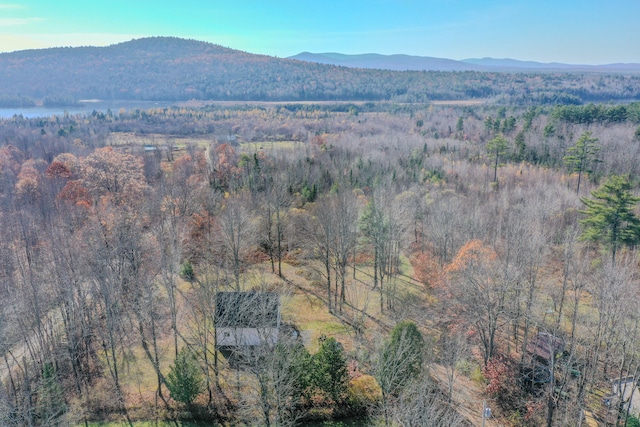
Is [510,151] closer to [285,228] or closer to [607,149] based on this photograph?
[607,149]

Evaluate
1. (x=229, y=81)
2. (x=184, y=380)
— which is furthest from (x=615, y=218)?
(x=229, y=81)

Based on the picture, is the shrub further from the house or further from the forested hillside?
the house

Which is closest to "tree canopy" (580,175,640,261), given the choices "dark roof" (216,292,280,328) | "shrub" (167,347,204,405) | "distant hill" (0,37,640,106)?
"dark roof" (216,292,280,328)

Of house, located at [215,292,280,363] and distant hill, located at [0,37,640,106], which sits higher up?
distant hill, located at [0,37,640,106]

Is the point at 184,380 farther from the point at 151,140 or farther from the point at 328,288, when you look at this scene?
the point at 151,140

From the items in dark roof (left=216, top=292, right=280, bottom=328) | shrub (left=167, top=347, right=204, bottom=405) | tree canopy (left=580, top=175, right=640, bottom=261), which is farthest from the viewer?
tree canopy (left=580, top=175, right=640, bottom=261)

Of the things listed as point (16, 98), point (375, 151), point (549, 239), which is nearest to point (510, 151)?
point (375, 151)

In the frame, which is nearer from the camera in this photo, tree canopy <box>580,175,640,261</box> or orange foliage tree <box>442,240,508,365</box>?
orange foliage tree <box>442,240,508,365</box>

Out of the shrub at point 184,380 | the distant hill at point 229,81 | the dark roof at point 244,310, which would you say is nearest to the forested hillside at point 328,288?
the shrub at point 184,380
